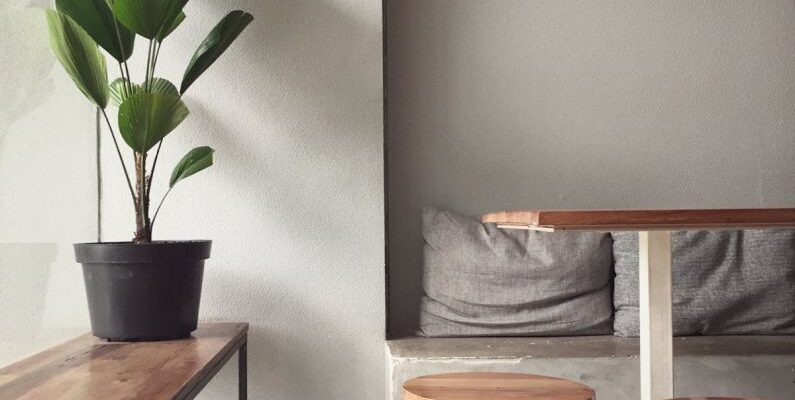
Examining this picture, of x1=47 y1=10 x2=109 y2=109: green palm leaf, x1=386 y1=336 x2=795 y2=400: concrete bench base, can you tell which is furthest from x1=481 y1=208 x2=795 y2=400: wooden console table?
x1=47 y1=10 x2=109 y2=109: green palm leaf

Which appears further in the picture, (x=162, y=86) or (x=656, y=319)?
(x=162, y=86)

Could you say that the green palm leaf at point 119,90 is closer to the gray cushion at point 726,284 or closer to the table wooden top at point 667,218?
the table wooden top at point 667,218

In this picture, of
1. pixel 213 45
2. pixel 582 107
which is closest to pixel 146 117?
pixel 213 45

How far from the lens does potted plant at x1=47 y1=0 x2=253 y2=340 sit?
241 cm

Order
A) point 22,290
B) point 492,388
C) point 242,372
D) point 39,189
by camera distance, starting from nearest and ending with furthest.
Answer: point 492,388, point 22,290, point 39,189, point 242,372

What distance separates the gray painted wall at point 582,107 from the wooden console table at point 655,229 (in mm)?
1027

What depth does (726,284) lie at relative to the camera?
3039 mm

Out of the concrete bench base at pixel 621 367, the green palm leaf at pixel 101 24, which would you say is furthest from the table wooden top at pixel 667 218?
the green palm leaf at pixel 101 24

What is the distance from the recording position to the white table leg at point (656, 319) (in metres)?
2.09

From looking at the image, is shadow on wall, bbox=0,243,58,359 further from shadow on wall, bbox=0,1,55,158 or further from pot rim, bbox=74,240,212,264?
shadow on wall, bbox=0,1,55,158

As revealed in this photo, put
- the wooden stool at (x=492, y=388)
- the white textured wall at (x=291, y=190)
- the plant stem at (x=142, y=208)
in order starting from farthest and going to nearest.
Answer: the white textured wall at (x=291, y=190), the plant stem at (x=142, y=208), the wooden stool at (x=492, y=388)

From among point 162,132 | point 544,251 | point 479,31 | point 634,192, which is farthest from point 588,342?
point 162,132

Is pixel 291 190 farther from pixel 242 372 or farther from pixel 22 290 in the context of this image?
pixel 22 290

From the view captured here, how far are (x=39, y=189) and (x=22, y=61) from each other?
0.33 metres
